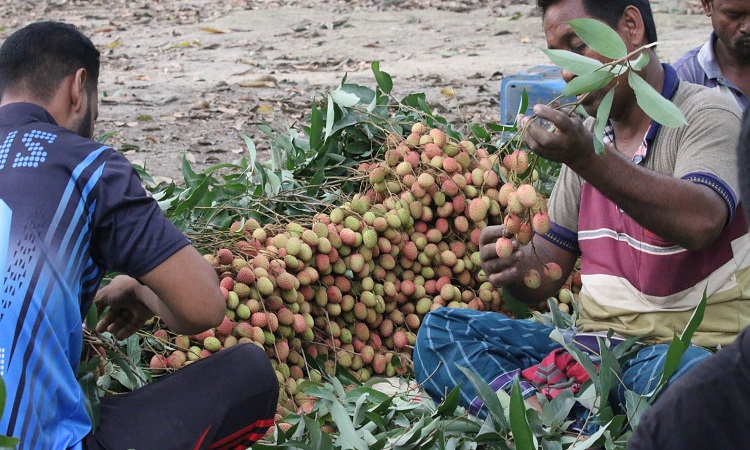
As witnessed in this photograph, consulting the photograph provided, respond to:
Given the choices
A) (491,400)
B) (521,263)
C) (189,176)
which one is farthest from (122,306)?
(189,176)

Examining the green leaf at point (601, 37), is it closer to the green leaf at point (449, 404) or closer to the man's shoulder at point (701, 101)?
the man's shoulder at point (701, 101)

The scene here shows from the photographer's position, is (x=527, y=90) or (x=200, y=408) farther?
(x=527, y=90)

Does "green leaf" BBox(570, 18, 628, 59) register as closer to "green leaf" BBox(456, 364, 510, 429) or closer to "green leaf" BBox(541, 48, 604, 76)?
"green leaf" BBox(541, 48, 604, 76)

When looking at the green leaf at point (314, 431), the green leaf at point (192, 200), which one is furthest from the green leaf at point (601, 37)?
the green leaf at point (192, 200)

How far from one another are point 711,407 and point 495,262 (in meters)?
1.41

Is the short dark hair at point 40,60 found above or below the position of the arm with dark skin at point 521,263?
above

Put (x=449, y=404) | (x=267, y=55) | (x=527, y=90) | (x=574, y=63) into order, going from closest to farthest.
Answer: (x=574, y=63) < (x=449, y=404) < (x=527, y=90) < (x=267, y=55)

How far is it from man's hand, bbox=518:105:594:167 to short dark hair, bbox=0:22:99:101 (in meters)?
0.90

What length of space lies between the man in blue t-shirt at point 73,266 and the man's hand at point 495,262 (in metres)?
0.67

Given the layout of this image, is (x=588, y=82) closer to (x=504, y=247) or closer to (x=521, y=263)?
(x=504, y=247)

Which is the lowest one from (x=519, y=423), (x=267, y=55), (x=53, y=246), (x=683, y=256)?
(x=267, y=55)

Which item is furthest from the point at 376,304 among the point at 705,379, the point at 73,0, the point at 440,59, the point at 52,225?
the point at 73,0

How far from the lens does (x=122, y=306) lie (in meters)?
2.09

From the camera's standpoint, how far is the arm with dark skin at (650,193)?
6.17 ft
